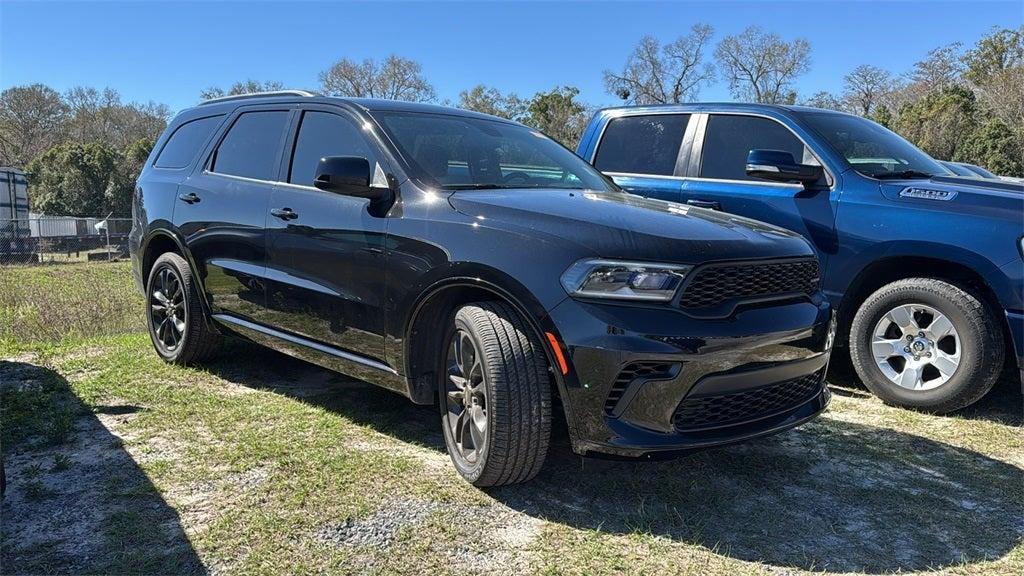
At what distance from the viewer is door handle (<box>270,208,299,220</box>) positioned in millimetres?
3998

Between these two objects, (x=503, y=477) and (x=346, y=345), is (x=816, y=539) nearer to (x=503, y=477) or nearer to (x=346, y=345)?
(x=503, y=477)

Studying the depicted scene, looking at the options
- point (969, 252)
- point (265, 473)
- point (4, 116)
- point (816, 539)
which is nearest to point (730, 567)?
point (816, 539)

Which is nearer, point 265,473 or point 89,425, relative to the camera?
point 265,473

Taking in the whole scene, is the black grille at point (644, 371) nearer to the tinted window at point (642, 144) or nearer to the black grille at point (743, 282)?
the black grille at point (743, 282)

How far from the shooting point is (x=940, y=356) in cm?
444

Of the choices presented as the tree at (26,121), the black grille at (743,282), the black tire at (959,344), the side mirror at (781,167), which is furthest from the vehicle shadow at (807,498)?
the tree at (26,121)

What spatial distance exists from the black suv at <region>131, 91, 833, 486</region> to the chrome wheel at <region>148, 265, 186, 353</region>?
50 centimetres

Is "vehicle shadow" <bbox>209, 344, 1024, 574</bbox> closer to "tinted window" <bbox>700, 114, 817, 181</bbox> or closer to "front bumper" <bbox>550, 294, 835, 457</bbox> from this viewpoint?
"front bumper" <bbox>550, 294, 835, 457</bbox>

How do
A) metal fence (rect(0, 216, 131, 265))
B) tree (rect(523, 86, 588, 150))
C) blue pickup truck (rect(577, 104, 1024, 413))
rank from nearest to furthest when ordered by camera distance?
blue pickup truck (rect(577, 104, 1024, 413)), metal fence (rect(0, 216, 131, 265)), tree (rect(523, 86, 588, 150))

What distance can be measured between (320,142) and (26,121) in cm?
5808

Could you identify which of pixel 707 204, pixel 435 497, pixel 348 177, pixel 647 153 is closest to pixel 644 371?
pixel 435 497

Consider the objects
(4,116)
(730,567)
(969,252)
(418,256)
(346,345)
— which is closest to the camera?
(730,567)

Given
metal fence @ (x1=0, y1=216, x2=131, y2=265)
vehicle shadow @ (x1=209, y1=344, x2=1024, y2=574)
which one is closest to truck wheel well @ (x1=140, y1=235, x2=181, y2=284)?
vehicle shadow @ (x1=209, y1=344, x2=1024, y2=574)

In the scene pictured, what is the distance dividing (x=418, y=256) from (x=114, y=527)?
163 centimetres
